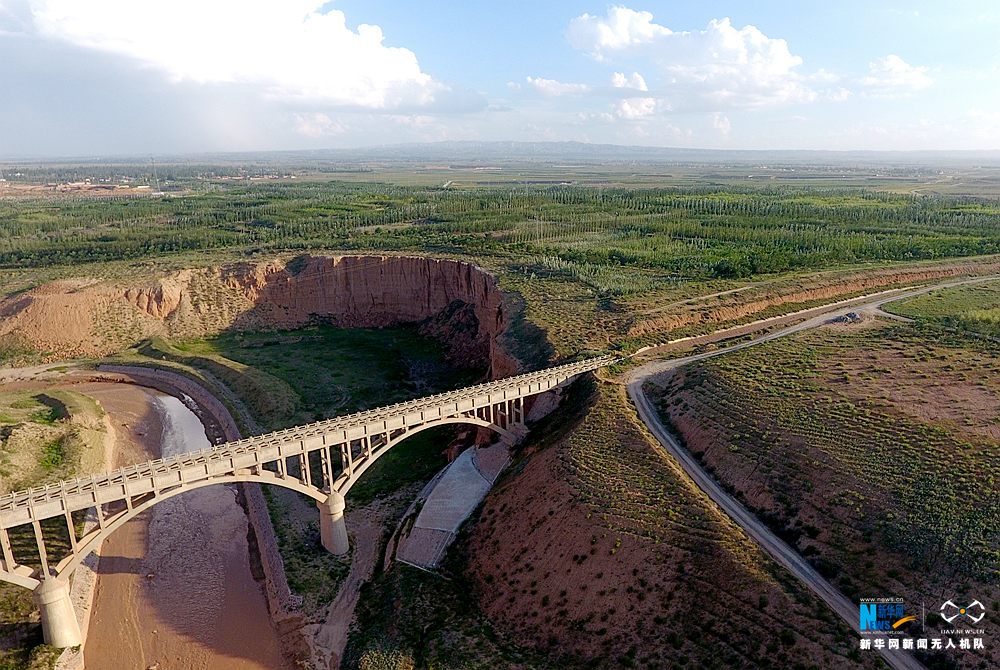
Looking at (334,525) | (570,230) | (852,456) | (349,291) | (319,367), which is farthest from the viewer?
(570,230)

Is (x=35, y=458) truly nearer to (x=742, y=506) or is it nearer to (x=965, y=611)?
(x=742, y=506)

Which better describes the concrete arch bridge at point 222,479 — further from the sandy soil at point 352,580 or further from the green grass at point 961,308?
the green grass at point 961,308

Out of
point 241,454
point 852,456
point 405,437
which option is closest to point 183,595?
point 241,454

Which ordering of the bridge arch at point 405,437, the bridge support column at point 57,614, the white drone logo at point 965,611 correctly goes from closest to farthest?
the white drone logo at point 965,611 → the bridge support column at point 57,614 → the bridge arch at point 405,437

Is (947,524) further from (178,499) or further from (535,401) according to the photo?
(178,499)

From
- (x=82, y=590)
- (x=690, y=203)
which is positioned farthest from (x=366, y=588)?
(x=690, y=203)

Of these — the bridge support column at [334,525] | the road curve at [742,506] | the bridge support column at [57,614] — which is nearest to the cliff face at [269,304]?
the road curve at [742,506]
